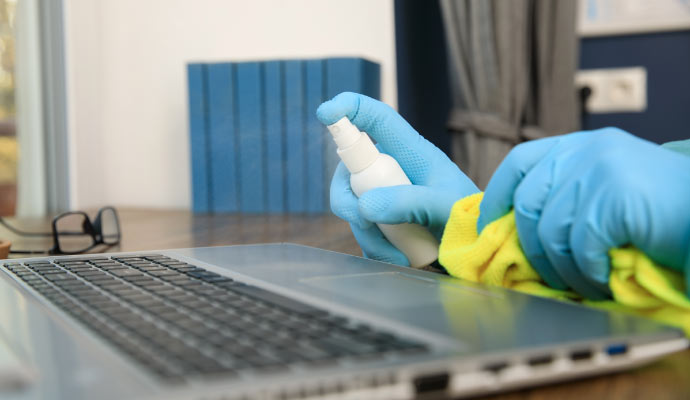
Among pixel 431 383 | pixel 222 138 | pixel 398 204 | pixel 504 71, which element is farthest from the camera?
pixel 222 138

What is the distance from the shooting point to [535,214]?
456 millimetres

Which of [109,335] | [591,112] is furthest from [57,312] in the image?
[591,112]

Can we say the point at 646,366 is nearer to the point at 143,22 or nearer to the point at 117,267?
the point at 117,267

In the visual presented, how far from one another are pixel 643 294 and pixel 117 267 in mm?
352

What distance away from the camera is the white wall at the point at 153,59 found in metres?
2.17

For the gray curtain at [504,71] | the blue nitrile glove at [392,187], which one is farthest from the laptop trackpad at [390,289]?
the gray curtain at [504,71]

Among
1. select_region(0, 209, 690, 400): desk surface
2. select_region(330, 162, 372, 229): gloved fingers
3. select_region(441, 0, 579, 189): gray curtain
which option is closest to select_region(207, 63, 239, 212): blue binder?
select_region(0, 209, 690, 400): desk surface

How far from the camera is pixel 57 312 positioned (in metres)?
0.39

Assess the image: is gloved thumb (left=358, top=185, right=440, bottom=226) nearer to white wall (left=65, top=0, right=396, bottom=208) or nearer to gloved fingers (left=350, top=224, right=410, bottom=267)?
gloved fingers (left=350, top=224, right=410, bottom=267)

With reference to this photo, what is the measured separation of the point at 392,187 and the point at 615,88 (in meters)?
1.29

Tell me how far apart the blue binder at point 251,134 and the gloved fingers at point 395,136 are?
53.8 inches

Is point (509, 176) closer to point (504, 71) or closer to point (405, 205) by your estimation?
point (405, 205)

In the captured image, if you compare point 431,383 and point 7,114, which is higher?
point 7,114

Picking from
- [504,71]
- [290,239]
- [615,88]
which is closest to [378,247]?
[290,239]
